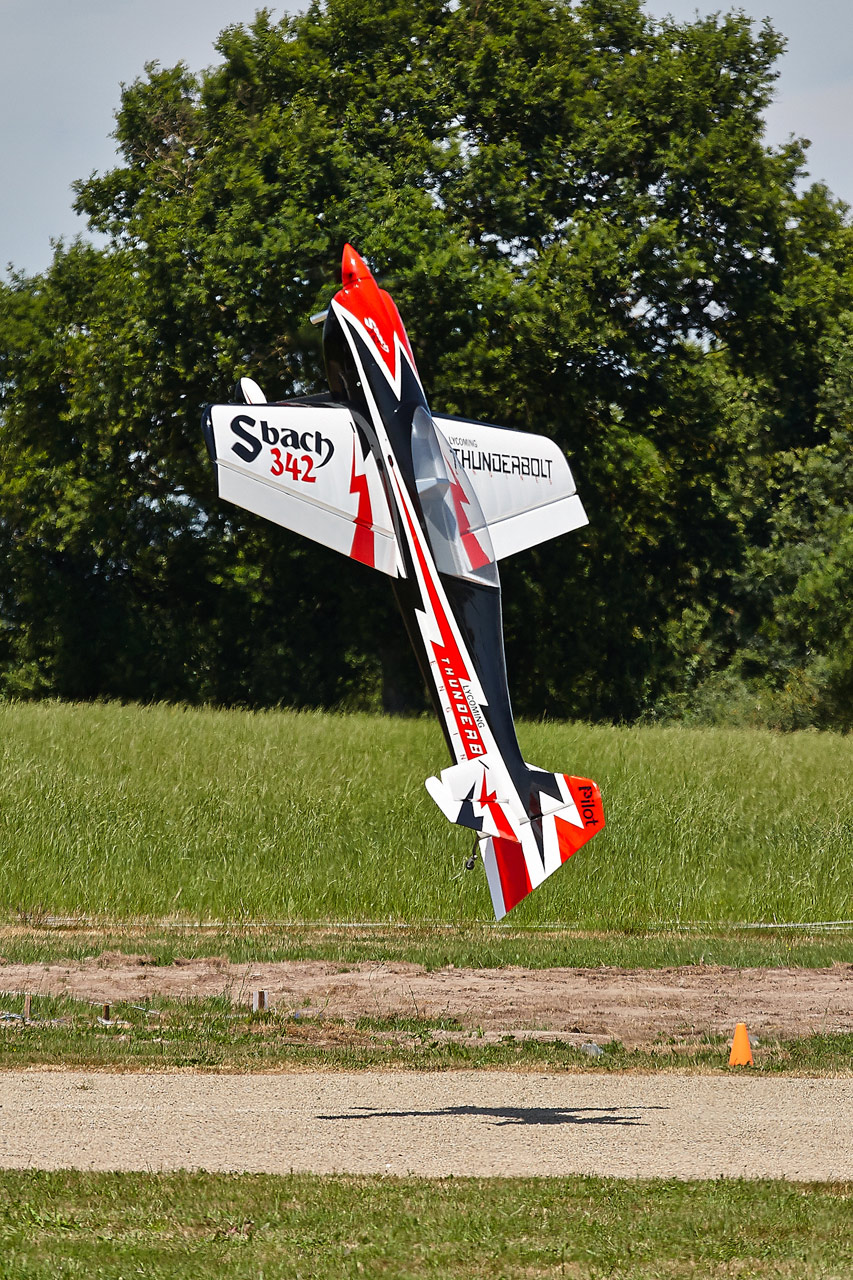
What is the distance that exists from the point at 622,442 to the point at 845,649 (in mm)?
7235

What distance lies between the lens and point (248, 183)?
1325 inches

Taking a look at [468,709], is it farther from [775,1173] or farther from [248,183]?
[248,183]

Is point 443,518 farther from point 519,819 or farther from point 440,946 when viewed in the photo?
point 440,946

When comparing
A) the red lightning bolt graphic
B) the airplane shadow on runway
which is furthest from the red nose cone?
the airplane shadow on runway

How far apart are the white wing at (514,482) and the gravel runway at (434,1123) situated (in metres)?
3.76

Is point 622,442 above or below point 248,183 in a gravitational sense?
below

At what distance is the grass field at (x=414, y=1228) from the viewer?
5.82m

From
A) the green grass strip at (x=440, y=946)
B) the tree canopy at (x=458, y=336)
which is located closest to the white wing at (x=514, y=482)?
the green grass strip at (x=440, y=946)

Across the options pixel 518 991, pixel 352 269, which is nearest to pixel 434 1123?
pixel 518 991

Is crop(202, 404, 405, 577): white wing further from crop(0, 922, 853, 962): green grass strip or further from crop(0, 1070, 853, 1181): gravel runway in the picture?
crop(0, 922, 853, 962): green grass strip

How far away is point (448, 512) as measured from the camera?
32.9 feet

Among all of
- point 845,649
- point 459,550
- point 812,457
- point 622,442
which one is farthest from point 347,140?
Answer: point 459,550

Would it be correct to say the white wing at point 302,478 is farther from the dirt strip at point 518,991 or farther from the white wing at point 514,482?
the dirt strip at point 518,991

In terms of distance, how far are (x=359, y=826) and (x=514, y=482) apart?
10.6m
